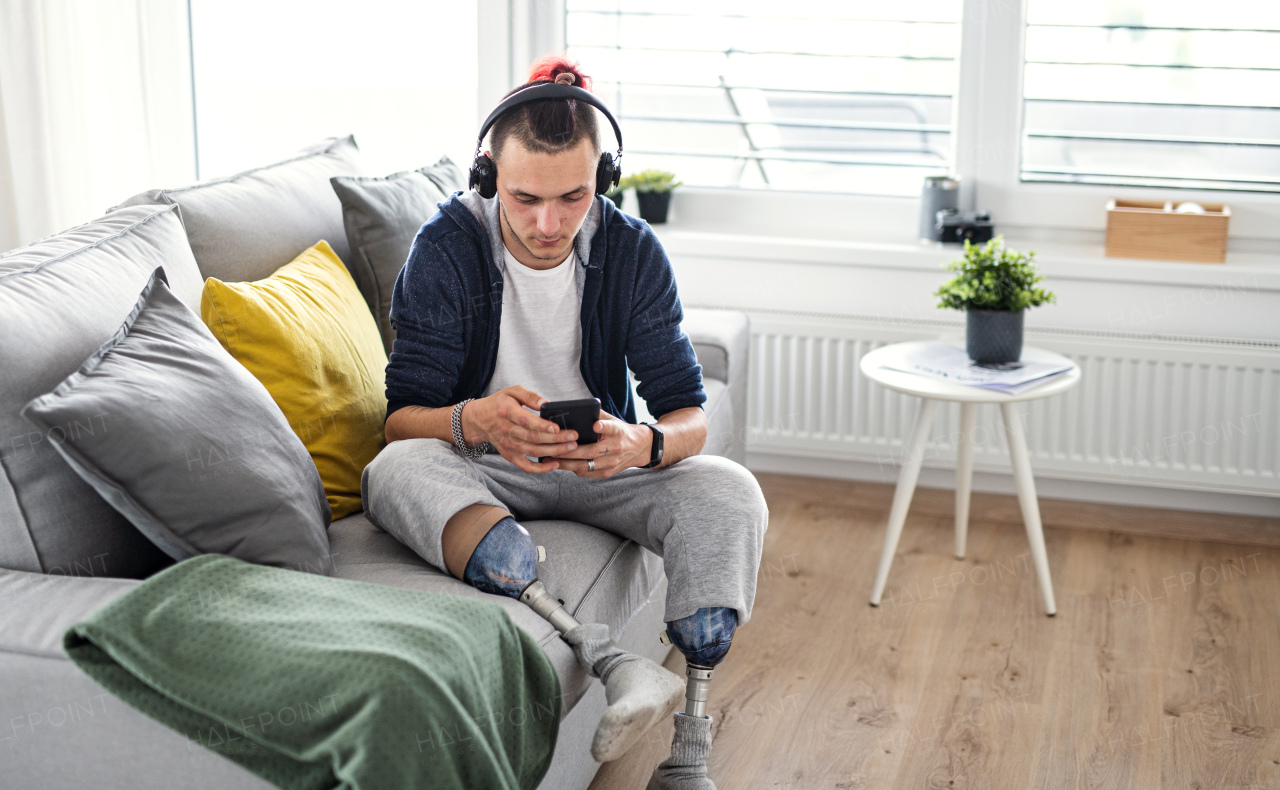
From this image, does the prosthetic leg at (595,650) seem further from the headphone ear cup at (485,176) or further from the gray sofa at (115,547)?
the headphone ear cup at (485,176)

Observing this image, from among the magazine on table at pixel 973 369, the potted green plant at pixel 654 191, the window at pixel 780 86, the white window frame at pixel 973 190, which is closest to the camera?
the magazine on table at pixel 973 369

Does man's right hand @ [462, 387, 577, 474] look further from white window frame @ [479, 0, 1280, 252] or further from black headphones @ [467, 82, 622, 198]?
white window frame @ [479, 0, 1280, 252]

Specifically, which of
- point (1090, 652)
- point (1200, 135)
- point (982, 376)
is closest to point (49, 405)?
point (982, 376)

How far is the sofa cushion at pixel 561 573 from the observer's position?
133cm

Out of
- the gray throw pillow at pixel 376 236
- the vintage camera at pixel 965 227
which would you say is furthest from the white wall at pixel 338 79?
the vintage camera at pixel 965 227

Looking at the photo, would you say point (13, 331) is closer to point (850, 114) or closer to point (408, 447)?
point (408, 447)

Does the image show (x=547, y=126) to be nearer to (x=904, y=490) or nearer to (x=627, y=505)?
(x=627, y=505)

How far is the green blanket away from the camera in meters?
1.00

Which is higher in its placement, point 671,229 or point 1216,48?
point 1216,48

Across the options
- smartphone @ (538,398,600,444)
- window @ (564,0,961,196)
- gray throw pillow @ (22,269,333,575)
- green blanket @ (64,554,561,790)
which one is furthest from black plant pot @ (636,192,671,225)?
green blanket @ (64,554,561,790)

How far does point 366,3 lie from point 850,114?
4.38 ft

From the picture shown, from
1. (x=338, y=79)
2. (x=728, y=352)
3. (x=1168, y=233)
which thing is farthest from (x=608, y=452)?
(x=338, y=79)

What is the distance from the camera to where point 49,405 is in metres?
1.14

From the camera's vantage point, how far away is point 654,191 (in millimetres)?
3002
